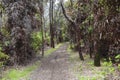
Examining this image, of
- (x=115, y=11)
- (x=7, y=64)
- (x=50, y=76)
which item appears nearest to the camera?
(x=115, y=11)

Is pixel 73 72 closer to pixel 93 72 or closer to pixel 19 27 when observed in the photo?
pixel 93 72

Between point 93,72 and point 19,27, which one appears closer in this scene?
point 93,72

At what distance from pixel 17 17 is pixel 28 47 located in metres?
3.55

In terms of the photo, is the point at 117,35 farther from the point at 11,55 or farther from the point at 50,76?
the point at 11,55

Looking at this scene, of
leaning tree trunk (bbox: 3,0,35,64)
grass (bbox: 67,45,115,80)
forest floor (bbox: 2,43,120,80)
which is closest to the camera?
forest floor (bbox: 2,43,120,80)

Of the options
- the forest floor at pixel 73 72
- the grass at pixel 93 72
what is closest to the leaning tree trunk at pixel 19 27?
the forest floor at pixel 73 72

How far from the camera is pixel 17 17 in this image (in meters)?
21.3

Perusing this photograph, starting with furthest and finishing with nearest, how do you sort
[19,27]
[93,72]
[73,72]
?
[19,27], [73,72], [93,72]

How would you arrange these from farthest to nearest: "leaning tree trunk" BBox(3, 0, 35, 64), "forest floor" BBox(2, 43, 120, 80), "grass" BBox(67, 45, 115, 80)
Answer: "leaning tree trunk" BBox(3, 0, 35, 64)
"grass" BBox(67, 45, 115, 80)
"forest floor" BBox(2, 43, 120, 80)

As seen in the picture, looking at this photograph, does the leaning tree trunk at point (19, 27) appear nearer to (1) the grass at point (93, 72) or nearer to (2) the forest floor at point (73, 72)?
(2) the forest floor at point (73, 72)

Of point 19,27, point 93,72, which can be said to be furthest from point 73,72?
point 19,27

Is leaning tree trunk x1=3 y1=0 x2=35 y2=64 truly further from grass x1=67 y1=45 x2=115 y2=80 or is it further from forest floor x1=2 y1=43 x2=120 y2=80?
grass x1=67 y1=45 x2=115 y2=80

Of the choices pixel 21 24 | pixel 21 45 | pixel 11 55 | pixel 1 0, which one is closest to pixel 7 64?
pixel 11 55

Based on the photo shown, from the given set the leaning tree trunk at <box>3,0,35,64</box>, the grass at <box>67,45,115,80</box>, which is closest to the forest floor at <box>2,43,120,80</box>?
the grass at <box>67,45,115,80</box>
